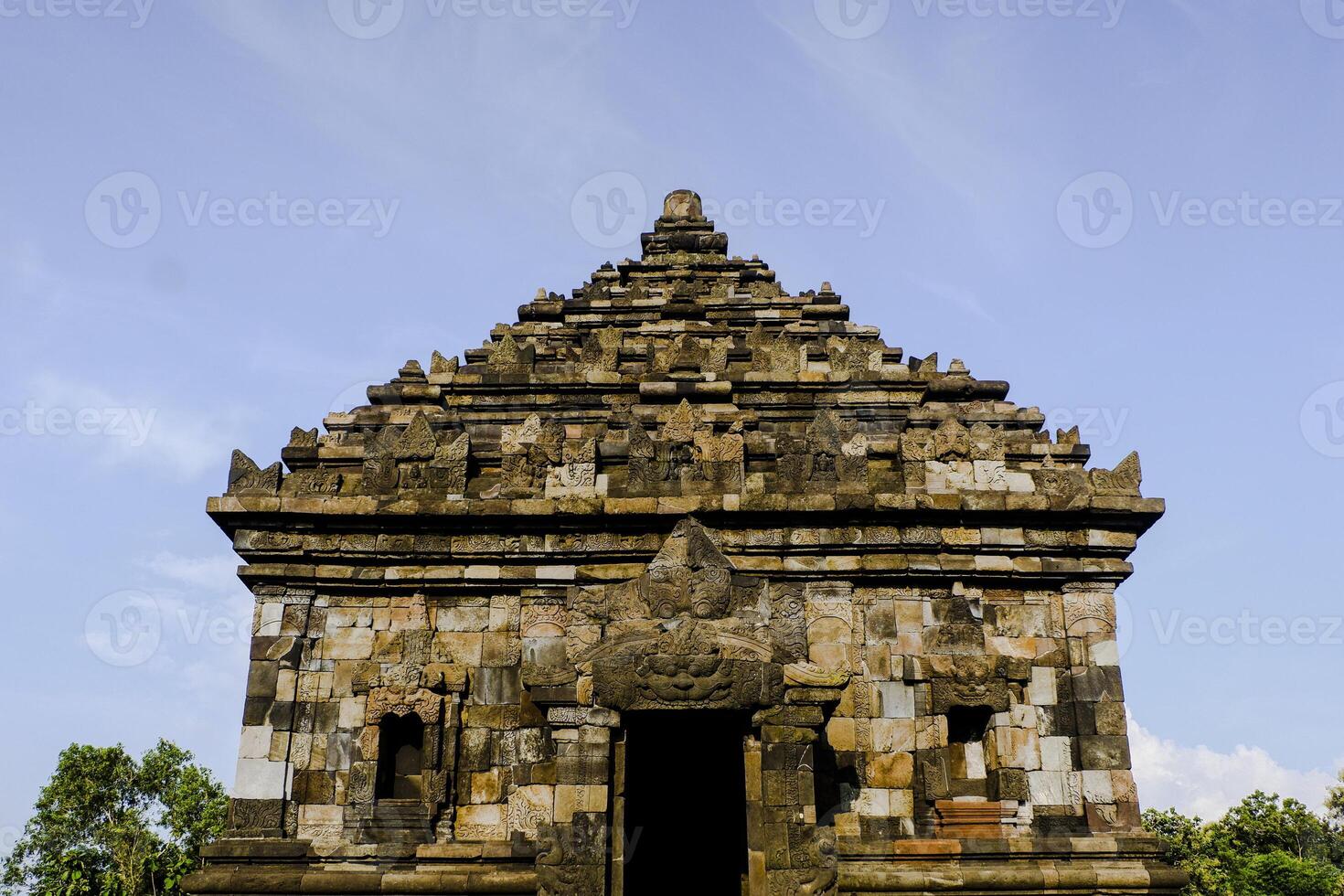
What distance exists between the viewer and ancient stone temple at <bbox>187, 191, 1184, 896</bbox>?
37.1ft

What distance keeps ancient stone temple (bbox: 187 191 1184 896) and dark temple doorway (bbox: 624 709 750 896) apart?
0.04m

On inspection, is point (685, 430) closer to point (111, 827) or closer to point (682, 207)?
point (682, 207)

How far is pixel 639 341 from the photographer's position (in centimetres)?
1772

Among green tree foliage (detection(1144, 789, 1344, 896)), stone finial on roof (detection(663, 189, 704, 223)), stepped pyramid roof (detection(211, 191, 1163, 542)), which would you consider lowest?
green tree foliage (detection(1144, 789, 1344, 896))

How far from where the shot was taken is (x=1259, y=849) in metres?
49.0

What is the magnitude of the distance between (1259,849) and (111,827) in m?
48.4

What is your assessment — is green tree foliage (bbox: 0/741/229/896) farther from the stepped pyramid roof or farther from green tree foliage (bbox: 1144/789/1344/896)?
green tree foliage (bbox: 1144/789/1344/896)

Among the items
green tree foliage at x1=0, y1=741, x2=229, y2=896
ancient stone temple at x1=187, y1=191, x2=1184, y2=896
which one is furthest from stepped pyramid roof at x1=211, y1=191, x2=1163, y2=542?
green tree foliage at x1=0, y1=741, x2=229, y2=896

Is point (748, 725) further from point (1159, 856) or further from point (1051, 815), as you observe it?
point (1159, 856)

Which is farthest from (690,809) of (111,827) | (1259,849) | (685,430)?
(1259,849)

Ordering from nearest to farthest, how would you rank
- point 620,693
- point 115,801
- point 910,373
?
point 620,693 → point 910,373 → point 115,801

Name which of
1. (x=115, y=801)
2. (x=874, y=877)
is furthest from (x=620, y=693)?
(x=115, y=801)

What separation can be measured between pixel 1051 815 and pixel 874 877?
7.56 ft

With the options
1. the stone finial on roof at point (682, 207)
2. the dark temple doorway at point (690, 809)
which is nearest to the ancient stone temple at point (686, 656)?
the dark temple doorway at point (690, 809)
